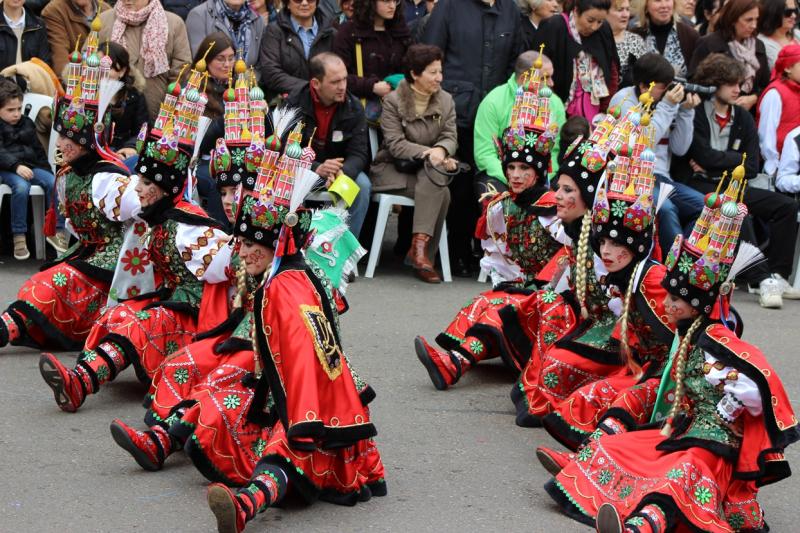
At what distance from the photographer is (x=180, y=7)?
9.95 m

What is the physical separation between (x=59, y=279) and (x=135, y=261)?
1.73 feet

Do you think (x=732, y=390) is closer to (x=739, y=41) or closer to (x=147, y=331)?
(x=147, y=331)

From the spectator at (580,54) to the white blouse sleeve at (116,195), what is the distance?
419 cm

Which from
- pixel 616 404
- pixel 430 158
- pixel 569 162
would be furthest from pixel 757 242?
pixel 616 404

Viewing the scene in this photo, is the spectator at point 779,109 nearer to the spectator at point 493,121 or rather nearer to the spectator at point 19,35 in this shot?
the spectator at point 493,121

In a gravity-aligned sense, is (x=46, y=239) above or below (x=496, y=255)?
below

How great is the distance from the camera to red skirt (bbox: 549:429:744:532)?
173 inches

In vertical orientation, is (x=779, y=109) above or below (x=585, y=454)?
above

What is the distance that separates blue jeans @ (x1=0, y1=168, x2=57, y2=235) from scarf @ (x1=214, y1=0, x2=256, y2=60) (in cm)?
176

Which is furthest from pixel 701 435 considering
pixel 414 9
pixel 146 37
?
pixel 414 9

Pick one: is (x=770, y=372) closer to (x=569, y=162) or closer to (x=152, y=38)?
(x=569, y=162)

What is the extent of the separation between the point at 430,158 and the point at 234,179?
10.9ft

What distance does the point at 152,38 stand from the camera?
905 centimetres

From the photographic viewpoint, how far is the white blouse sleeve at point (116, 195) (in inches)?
251
